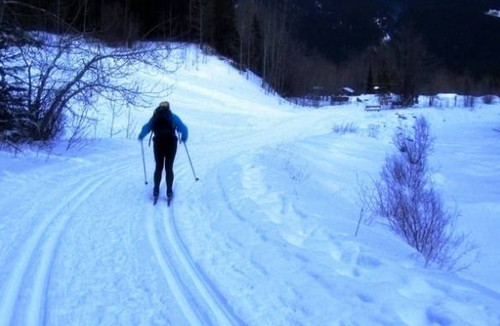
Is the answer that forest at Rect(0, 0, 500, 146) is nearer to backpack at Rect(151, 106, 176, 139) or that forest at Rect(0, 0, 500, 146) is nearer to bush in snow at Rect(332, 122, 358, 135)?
backpack at Rect(151, 106, 176, 139)

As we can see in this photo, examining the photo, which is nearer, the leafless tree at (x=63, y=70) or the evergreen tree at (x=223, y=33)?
the leafless tree at (x=63, y=70)

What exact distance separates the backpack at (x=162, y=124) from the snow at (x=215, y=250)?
132 cm

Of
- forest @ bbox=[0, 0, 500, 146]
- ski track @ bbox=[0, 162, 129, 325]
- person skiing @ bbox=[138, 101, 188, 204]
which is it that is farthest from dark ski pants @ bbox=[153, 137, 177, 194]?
forest @ bbox=[0, 0, 500, 146]

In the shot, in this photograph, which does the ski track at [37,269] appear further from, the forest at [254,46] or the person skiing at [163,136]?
the forest at [254,46]

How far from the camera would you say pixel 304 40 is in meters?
88.3

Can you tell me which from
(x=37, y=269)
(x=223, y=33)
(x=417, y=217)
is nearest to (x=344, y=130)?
(x=417, y=217)

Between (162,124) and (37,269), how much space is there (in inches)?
193

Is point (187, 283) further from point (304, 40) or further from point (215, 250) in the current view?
point (304, 40)

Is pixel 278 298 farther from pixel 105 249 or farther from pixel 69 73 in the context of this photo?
pixel 69 73

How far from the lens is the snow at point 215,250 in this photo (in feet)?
17.4

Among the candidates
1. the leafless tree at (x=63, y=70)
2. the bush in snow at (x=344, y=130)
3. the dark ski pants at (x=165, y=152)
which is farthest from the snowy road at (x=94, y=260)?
the bush in snow at (x=344, y=130)

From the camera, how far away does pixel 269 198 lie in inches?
409

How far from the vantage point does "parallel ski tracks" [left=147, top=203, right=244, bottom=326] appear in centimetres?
519

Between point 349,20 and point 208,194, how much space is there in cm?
15013
